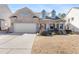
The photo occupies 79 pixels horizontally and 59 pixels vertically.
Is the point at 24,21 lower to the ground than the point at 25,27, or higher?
higher

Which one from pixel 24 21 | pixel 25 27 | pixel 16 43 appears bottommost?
pixel 16 43

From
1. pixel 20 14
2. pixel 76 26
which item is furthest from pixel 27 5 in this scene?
pixel 76 26

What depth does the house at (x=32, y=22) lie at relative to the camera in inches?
138

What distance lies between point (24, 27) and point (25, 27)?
19 millimetres

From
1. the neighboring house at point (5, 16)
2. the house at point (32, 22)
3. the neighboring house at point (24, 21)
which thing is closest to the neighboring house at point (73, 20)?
the house at point (32, 22)

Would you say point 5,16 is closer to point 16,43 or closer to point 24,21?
point 24,21

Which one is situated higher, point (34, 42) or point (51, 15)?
point (51, 15)

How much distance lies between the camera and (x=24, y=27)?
3.57 metres

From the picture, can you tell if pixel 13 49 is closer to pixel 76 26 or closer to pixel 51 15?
pixel 51 15

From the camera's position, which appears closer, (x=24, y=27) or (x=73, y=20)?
(x=73, y=20)

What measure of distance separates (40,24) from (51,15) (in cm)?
26

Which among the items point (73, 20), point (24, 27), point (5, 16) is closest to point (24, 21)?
point (24, 27)

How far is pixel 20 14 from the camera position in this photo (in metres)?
3.52
